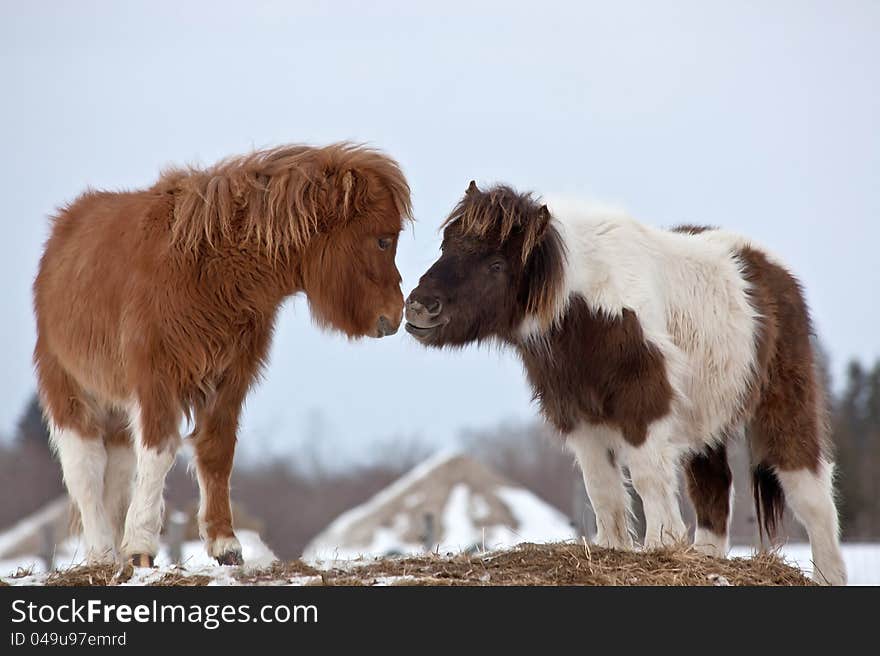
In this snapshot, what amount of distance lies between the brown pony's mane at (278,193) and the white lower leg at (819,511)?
3.71 m

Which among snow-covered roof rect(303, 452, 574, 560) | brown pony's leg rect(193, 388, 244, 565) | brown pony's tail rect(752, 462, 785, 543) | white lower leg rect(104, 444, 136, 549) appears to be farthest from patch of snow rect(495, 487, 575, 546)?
brown pony's leg rect(193, 388, 244, 565)

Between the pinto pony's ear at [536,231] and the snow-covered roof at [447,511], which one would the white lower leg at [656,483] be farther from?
the snow-covered roof at [447,511]

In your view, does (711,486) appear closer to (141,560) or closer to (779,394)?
(779,394)

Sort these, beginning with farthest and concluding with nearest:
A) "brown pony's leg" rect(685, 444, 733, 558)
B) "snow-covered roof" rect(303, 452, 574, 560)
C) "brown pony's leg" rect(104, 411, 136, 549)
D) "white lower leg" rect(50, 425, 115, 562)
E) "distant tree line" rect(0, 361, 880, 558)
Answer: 1. "distant tree line" rect(0, 361, 880, 558)
2. "snow-covered roof" rect(303, 452, 574, 560)
3. "brown pony's leg" rect(685, 444, 733, 558)
4. "brown pony's leg" rect(104, 411, 136, 549)
5. "white lower leg" rect(50, 425, 115, 562)

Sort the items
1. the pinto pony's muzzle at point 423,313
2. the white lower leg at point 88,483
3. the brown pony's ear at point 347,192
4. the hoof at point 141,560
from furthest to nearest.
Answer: the white lower leg at point 88,483 → the pinto pony's muzzle at point 423,313 → the brown pony's ear at point 347,192 → the hoof at point 141,560

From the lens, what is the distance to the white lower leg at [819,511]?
9.02 meters

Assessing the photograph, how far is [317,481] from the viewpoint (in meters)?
58.7

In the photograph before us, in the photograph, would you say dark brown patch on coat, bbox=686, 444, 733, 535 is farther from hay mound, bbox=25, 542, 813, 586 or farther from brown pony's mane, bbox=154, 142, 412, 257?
brown pony's mane, bbox=154, 142, 412, 257

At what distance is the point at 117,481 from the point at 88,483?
1.17 ft

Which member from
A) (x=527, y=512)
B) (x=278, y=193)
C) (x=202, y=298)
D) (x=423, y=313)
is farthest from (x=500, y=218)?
(x=527, y=512)

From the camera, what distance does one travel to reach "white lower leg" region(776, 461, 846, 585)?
902 cm

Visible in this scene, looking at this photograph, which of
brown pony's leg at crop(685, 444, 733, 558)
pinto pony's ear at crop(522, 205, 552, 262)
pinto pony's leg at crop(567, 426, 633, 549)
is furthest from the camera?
brown pony's leg at crop(685, 444, 733, 558)

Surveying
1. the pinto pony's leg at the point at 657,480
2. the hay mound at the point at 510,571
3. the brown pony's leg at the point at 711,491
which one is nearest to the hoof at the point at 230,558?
the hay mound at the point at 510,571

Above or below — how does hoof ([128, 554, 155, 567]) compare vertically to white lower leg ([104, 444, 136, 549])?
below
